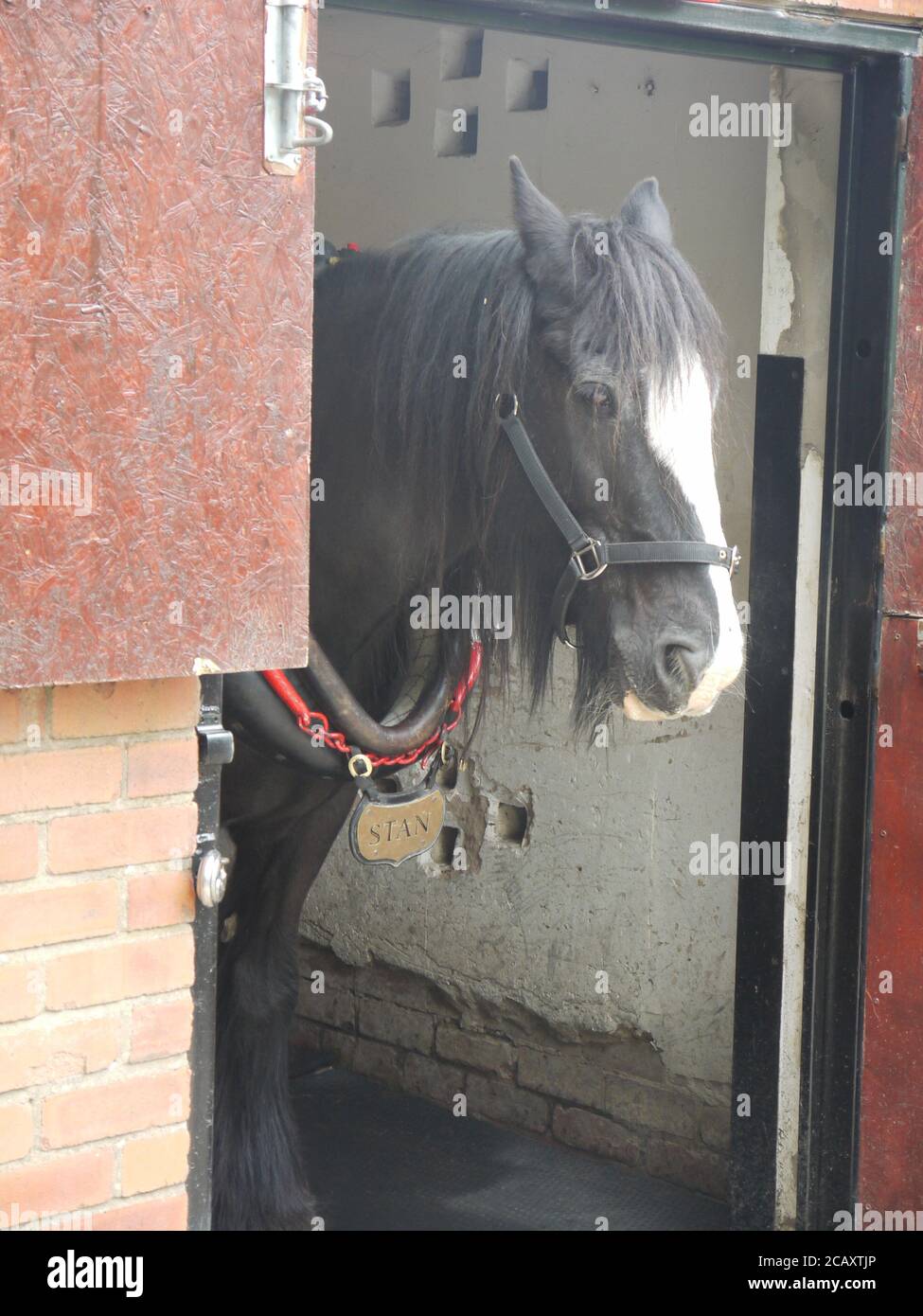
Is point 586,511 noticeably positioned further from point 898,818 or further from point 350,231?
point 350,231

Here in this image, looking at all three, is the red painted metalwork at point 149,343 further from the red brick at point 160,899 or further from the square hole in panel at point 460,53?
the square hole in panel at point 460,53

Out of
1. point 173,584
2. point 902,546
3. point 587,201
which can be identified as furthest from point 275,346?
point 587,201

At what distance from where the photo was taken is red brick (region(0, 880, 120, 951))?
183 cm

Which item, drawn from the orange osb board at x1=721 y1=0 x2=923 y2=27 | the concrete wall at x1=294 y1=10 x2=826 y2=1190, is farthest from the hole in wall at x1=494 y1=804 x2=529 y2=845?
the orange osb board at x1=721 y1=0 x2=923 y2=27

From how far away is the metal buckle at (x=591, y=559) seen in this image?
7.82 ft

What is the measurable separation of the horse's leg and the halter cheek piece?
873mm

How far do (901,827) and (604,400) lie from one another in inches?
46.0

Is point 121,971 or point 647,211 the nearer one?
point 121,971

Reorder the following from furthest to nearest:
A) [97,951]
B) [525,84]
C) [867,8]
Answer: [525,84], [867,8], [97,951]

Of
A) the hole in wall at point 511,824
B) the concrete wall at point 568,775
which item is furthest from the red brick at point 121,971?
the hole in wall at point 511,824

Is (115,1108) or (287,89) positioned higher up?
(287,89)

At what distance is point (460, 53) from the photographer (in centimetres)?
413

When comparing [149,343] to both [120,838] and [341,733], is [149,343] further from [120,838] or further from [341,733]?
[341,733]

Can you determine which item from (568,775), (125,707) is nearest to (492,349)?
(125,707)
